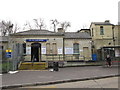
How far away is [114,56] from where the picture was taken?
23.1 metres

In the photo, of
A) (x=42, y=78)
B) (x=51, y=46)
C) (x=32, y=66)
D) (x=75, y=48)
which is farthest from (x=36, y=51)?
(x=42, y=78)

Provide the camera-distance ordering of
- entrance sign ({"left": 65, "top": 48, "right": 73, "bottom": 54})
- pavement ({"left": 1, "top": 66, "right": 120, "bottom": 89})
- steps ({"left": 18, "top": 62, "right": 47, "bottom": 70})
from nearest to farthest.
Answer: pavement ({"left": 1, "top": 66, "right": 120, "bottom": 89})
steps ({"left": 18, "top": 62, "right": 47, "bottom": 70})
entrance sign ({"left": 65, "top": 48, "right": 73, "bottom": 54})

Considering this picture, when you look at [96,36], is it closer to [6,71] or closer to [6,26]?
[6,71]

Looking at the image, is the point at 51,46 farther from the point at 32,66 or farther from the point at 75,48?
the point at 32,66

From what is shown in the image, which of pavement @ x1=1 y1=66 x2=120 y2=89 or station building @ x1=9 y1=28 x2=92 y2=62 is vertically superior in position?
station building @ x1=9 y1=28 x2=92 y2=62

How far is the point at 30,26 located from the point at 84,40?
2592cm

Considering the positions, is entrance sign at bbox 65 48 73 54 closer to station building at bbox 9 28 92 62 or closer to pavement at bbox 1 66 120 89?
station building at bbox 9 28 92 62

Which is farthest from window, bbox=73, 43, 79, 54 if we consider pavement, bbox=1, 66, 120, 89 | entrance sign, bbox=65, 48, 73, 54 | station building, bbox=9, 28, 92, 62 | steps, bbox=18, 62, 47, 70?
pavement, bbox=1, 66, 120, 89

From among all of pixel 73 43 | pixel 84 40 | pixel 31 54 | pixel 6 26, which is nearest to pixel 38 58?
pixel 31 54

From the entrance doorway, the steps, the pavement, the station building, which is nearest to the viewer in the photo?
the pavement

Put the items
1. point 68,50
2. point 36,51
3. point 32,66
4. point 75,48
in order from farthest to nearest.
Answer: point 75,48
point 68,50
point 36,51
point 32,66

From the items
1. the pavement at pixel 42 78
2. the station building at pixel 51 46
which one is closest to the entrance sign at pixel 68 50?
the station building at pixel 51 46

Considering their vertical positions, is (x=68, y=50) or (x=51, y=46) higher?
(x=51, y=46)

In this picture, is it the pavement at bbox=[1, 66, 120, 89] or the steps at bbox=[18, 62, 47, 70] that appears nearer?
the pavement at bbox=[1, 66, 120, 89]
